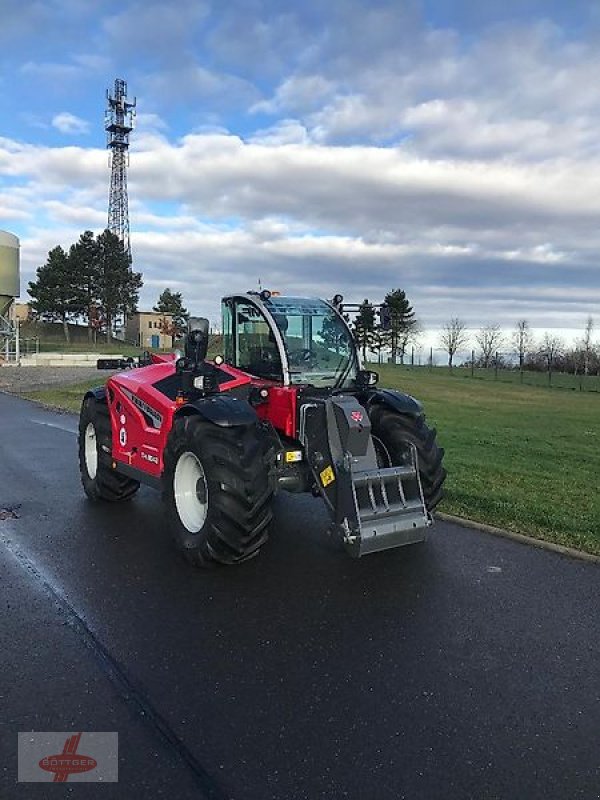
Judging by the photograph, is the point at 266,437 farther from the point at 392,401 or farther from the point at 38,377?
the point at 38,377

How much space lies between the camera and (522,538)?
621cm

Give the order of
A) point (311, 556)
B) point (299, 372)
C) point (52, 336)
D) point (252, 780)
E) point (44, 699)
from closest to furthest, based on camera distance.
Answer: point (252, 780) < point (44, 699) < point (311, 556) < point (299, 372) < point (52, 336)

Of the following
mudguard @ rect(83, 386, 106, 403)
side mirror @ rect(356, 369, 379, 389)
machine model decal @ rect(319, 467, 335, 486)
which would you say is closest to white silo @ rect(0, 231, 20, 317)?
mudguard @ rect(83, 386, 106, 403)

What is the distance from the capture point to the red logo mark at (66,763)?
2857 mm

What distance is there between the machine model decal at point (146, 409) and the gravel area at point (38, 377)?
19308mm

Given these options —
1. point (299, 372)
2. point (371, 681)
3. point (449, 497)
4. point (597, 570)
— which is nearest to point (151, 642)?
point (371, 681)

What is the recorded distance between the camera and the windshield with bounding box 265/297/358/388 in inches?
242

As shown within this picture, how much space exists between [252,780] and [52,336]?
235 feet

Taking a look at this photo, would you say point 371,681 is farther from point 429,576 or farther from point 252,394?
point 252,394

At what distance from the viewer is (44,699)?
3.38m

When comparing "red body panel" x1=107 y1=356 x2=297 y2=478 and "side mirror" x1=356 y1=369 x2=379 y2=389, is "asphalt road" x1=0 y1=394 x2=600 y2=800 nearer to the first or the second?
"red body panel" x1=107 y1=356 x2=297 y2=478

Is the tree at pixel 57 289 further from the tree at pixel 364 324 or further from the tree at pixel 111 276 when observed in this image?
the tree at pixel 364 324

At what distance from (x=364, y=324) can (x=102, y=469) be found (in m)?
3.34

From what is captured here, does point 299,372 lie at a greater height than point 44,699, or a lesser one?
greater
